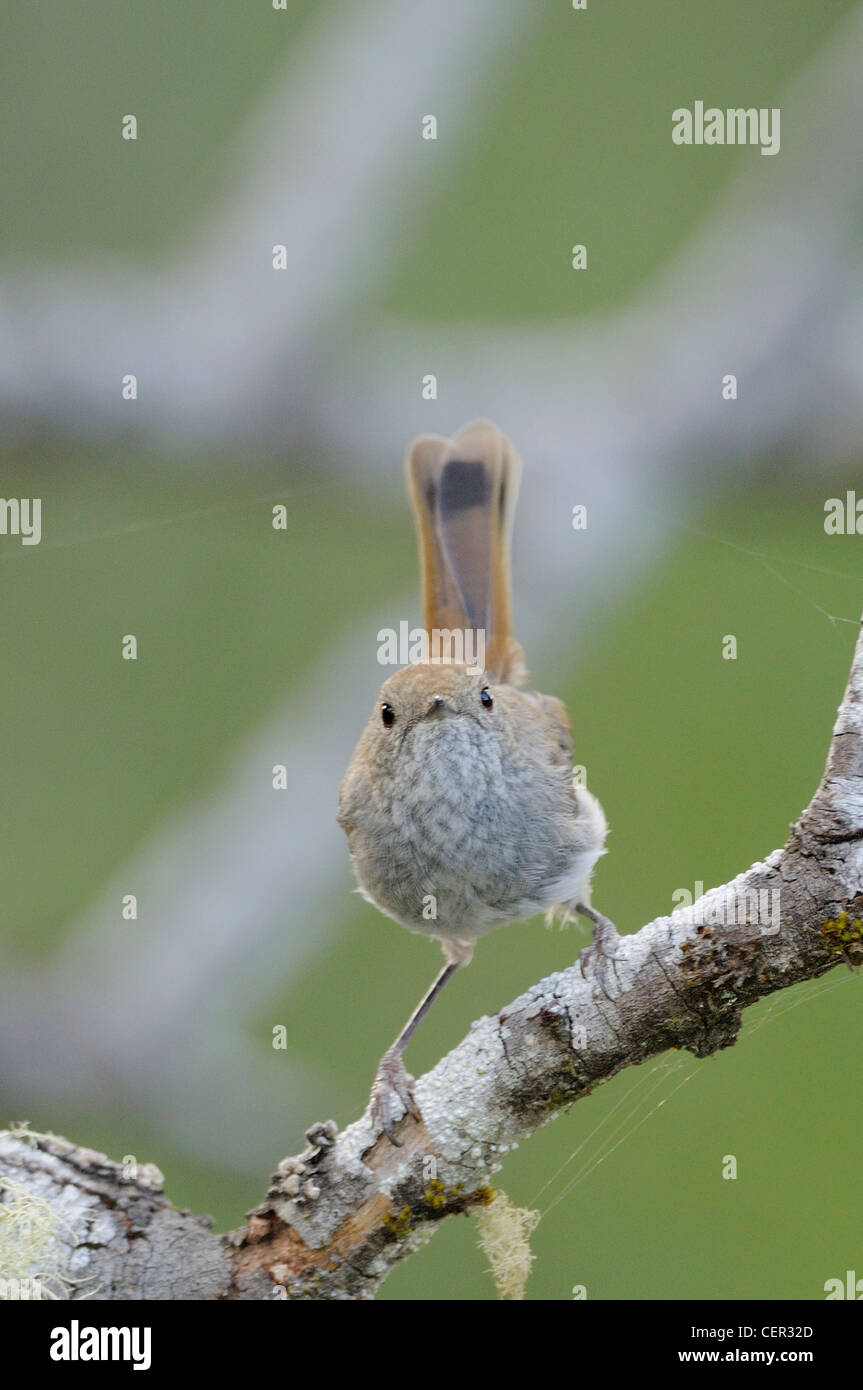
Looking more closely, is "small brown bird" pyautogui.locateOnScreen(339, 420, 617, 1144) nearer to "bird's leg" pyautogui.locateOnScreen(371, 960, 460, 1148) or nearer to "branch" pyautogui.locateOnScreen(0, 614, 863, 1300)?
"bird's leg" pyautogui.locateOnScreen(371, 960, 460, 1148)

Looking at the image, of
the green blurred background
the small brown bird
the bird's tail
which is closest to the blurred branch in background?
the green blurred background

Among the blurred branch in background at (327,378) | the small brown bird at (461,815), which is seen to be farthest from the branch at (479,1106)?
the blurred branch in background at (327,378)

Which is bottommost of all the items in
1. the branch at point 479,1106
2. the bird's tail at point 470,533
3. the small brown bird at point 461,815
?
the branch at point 479,1106

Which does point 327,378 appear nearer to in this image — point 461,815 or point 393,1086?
point 461,815

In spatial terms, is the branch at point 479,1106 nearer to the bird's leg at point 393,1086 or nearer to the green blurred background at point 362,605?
the bird's leg at point 393,1086

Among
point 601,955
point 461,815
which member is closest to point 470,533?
point 461,815

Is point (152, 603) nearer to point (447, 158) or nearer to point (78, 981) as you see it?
point (78, 981)
